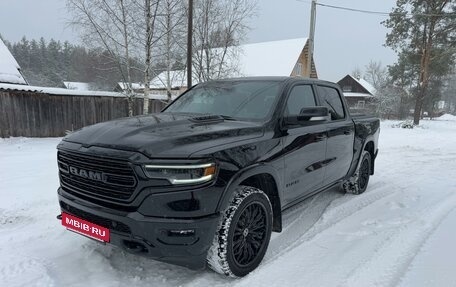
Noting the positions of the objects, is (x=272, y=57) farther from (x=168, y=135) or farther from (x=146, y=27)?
(x=168, y=135)

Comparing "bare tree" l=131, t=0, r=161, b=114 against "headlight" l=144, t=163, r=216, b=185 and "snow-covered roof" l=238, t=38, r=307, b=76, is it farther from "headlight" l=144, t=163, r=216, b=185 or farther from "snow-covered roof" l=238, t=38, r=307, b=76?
"snow-covered roof" l=238, t=38, r=307, b=76

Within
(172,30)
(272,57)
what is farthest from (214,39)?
(272,57)

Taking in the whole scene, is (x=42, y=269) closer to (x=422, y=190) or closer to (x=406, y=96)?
(x=422, y=190)

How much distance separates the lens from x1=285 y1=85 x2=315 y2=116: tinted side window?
3.93 metres

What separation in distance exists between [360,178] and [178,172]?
4340 millimetres

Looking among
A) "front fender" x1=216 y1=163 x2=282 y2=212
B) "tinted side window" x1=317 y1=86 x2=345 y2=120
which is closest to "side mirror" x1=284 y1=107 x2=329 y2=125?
"front fender" x1=216 y1=163 x2=282 y2=212

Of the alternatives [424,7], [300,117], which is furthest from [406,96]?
[300,117]

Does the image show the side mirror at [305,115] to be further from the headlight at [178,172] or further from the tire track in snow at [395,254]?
the tire track in snow at [395,254]

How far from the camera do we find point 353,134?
5434 mm

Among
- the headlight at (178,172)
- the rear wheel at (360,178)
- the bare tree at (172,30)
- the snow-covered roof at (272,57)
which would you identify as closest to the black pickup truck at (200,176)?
the headlight at (178,172)

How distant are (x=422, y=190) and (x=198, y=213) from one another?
5290 millimetres

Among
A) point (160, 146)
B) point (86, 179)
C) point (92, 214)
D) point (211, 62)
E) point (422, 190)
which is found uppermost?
point (211, 62)

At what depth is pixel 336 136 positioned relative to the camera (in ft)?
15.7

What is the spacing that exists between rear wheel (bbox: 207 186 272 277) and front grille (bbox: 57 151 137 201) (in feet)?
2.72
